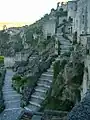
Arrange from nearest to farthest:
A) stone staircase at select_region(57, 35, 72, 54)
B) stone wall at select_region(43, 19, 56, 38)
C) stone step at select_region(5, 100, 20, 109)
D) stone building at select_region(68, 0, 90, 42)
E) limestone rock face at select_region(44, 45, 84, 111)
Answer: limestone rock face at select_region(44, 45, 84, 111) < stone step at select_region(5, 100, 20, 109) < stone building at select_region(68, 0, 90, 42) < stone staircase at select_region(57, 35, 72, 54) < stone wall at select_region(43, 19, 56, 38)

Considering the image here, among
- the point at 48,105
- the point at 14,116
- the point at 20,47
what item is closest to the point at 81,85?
the point at 48,105

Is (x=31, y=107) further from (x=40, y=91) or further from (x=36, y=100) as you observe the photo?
(x=40, y=91)

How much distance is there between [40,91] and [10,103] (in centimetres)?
367

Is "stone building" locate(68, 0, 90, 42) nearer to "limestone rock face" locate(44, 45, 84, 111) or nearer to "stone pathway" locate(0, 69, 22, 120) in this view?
"limestone rock face" locate(44, 45, 84, 111)

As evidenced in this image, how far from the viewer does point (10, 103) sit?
31.1m

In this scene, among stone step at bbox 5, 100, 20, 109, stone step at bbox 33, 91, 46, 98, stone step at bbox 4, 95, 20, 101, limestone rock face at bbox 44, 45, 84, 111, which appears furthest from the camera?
stone step at bbox 4, 95, 20, 101

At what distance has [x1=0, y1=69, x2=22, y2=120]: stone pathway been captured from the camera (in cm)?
2701

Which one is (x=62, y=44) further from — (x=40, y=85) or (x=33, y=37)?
(x=33, y=37)

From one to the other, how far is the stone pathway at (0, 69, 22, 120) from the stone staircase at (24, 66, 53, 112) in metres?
1.19

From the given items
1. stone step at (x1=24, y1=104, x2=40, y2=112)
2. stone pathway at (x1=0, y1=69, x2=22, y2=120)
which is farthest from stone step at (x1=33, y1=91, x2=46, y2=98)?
stone pathway at (x1=0, y1=69, x2=22, y2=120)

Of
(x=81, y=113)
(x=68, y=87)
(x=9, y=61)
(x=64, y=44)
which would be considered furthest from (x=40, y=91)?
(x=9, y=61)

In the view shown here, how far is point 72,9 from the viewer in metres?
45.8

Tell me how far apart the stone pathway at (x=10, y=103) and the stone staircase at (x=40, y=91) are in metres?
1.19

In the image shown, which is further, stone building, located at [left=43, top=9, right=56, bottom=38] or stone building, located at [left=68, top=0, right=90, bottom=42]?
stone building, located at [left=43, top=9, right=56, bottom=38]
